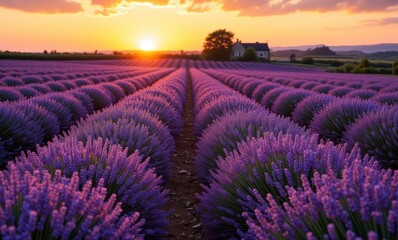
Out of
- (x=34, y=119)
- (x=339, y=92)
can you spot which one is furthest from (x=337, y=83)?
(x=34, y=119)

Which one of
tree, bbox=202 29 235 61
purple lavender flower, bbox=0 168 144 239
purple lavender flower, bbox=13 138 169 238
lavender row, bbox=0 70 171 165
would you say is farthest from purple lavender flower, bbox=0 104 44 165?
tree, bbox=202 29 235 61

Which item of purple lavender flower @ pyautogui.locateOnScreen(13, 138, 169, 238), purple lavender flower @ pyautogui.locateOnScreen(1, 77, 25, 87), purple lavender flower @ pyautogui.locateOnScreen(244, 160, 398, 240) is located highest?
purple lavender flower @ pyautogui.locateOnScreen(244, 160, 398, 240)

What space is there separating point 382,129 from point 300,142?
108 inches

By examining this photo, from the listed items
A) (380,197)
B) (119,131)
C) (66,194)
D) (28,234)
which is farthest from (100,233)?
(119,131)

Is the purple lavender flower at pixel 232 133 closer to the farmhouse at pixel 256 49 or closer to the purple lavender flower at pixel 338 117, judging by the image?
the purple lavender flower at pixel 338 117

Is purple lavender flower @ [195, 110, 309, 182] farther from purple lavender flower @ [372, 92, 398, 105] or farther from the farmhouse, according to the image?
the farmhouse

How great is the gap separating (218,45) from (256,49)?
21529mm

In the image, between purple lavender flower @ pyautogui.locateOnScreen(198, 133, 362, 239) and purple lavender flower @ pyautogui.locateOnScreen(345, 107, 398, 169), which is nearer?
purple lavender flower @ pyautogui.locateOnScreen(198, 133, 362, 239)

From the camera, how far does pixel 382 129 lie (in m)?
5.54

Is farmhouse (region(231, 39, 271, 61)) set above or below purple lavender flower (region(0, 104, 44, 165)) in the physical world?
below

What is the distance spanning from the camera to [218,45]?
88125mm

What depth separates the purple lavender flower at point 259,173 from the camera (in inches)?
114

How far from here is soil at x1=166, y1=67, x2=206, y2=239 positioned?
4402 millimetres

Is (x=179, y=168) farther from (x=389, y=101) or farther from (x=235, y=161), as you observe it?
(x=389, y=101)
